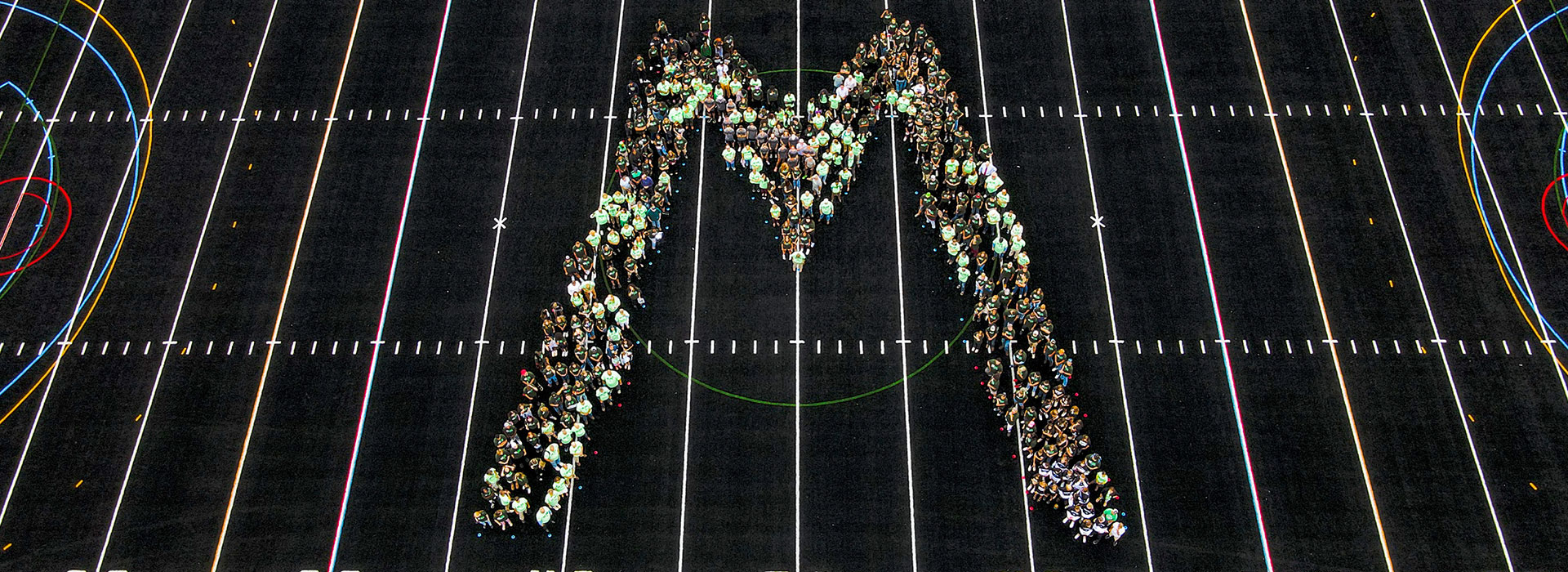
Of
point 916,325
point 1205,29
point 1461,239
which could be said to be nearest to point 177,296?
point 916,325

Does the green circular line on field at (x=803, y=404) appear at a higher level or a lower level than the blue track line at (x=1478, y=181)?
lower

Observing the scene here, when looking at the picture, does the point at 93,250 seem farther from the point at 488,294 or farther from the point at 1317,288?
the point at 1317,288

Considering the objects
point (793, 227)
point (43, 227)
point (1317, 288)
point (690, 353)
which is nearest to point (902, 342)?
point (793, 227)

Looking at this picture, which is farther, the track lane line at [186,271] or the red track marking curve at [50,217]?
the red track marking curve at [50,217]

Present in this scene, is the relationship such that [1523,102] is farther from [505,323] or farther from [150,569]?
[150,569]

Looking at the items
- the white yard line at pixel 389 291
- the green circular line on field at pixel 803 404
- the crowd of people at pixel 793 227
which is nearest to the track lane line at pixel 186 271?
the white yard line at pixel 389 291

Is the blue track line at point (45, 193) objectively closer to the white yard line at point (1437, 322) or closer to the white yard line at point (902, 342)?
the white yard line at point (902, 342)
